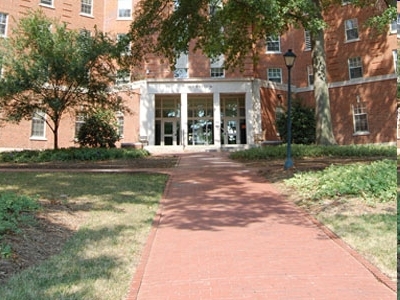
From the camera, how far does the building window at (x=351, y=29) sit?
109 feet

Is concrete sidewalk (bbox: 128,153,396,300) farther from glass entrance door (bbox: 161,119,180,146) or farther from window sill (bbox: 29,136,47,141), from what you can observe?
glass entrance door (bbox: 161,119,180,146)

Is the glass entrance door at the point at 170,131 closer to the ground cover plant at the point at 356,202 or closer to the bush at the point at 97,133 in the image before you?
the bush at the point at 97,133

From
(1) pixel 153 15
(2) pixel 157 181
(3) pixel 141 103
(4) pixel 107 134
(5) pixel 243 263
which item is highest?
(1) pixel 153 15

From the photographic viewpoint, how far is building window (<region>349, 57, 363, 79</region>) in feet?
109

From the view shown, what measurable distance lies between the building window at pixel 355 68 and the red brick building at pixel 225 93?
8 cm

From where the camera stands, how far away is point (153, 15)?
21219 mm

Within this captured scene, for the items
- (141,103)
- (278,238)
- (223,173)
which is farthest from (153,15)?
(278,238)

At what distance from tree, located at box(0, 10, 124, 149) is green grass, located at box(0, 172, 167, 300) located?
821cm

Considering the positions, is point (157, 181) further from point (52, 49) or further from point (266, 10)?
point (52, 49)

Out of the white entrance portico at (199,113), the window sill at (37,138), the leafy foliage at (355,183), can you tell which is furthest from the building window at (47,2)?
the leafy foliage at (355,183)

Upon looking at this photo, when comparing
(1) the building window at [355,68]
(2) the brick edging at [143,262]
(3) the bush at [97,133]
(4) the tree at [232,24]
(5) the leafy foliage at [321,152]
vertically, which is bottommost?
(2) the brick edging at [143,262]

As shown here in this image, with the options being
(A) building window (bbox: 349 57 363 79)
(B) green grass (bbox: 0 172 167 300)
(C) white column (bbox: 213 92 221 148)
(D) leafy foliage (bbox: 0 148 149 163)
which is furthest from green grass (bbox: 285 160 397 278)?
(A) building window (bbox: 349 57 363 79)

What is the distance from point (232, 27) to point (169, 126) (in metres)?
15.6

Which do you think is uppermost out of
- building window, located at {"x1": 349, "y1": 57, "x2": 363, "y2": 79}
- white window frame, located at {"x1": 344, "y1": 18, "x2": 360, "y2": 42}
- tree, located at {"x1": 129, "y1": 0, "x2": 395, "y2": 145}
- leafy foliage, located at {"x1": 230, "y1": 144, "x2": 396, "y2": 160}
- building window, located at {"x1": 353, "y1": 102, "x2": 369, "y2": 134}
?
white window frame, located at {"x1": 344, "y1": 18, "x2": 360, "y2": 42}
